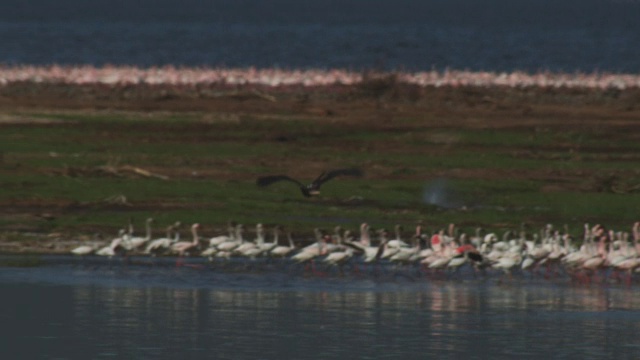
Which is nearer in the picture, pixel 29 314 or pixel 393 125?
pixel 29 314

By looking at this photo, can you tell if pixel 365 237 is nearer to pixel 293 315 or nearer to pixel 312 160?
pixel 293 315

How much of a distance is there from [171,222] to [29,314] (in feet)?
26.8

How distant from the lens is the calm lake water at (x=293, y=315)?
2042 cm

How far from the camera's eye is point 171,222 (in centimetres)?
3066

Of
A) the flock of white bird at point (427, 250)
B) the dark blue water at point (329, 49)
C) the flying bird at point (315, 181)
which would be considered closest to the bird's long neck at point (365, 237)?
the flock of white bird at point (427, 250)

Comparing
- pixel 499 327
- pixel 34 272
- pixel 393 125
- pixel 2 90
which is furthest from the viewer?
pixel 2 90

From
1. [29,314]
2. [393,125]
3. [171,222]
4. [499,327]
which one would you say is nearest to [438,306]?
[499,327]

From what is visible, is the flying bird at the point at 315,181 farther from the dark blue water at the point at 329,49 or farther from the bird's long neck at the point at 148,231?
the dark blue water at the point at 329,49

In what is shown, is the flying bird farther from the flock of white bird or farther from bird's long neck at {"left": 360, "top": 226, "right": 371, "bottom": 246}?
bird's long neck at {"left": 360, "top": 226, "right": 371, "bottom": 246}

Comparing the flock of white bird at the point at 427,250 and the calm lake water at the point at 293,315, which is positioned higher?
the flock of white bird at the point at 427,250

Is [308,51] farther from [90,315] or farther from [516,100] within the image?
[90,315]

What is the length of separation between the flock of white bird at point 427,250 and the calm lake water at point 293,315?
0.29m

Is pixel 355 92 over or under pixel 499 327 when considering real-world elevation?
over

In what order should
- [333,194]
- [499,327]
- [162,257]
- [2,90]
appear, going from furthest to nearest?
1. [2,90]
2. [333,194]
3. [162,257]
4. [499,327]
